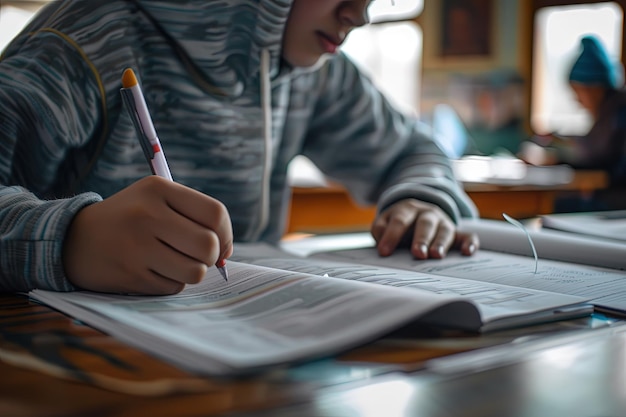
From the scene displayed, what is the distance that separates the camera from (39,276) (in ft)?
1.84

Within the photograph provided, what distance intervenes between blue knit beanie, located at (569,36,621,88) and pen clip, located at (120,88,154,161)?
3.46m

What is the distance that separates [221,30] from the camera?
0.86 metres

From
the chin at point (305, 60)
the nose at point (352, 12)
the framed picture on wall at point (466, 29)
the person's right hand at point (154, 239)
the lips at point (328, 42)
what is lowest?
the person's right hand at point (154, 239)

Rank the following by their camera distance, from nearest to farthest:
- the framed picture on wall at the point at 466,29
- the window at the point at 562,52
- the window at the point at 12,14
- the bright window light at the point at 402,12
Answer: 1. the window at the point at 562,52
2. the window at the point at 12,14
3. the framed picture on wall at the point at 466,29
4. the bright window light at the point at 402,12

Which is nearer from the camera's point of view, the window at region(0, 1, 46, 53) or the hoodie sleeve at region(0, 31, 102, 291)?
the hoodie sleeve at region(0, 31, 102, 291)

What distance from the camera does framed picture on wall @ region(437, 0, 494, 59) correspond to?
5051 mm

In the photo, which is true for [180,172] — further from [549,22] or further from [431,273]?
[549,22]

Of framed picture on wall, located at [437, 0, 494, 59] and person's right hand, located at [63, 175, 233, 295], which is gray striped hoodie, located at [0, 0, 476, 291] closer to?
person's right hand, located at [63, 175, 233, 295]

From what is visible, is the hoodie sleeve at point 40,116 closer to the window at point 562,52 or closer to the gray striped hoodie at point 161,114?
the gray striped hoodie at point 161,114

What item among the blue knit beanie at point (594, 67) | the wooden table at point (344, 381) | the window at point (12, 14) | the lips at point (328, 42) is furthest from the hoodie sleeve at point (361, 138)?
the window at point (12, 14)

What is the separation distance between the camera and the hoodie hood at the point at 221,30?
2.79ft

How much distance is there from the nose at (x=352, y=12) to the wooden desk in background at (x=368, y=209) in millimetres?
1239

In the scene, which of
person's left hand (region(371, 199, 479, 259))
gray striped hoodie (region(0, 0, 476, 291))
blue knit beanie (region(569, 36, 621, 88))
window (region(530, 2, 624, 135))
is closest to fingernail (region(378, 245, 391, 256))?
person's left hand (region(371, 199, 479, 259))

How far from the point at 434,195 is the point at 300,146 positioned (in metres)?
0.31
